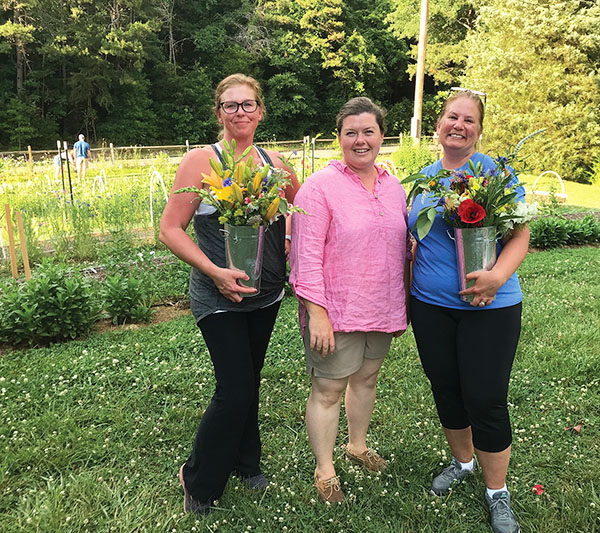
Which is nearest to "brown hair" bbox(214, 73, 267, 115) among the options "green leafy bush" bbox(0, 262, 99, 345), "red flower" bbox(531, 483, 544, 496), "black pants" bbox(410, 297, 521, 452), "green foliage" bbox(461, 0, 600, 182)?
"black pants" bbox(410, 297, 521, 452)

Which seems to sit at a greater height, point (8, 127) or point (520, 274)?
point (8, 127)

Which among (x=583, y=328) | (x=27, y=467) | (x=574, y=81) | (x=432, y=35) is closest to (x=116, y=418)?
(x=27, y=467)

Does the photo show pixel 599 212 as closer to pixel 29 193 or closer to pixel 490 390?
pixel 490 390

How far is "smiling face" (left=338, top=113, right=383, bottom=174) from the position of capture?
2355 millimetres

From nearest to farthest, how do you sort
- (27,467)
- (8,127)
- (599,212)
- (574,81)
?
(27,467) → (599,212) → (574,81) → (8,127)

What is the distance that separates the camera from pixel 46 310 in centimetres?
441

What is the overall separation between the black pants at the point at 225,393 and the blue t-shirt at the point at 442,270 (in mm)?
734

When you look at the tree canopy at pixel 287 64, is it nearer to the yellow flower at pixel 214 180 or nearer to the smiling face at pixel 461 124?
the smiling face at pixel 461 124

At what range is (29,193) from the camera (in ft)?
31.8

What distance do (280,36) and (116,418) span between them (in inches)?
1366

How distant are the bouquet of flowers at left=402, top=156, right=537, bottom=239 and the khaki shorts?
2.00ft

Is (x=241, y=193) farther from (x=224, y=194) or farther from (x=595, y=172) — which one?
(x=595, y=172)

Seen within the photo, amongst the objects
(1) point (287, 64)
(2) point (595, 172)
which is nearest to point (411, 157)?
(2) point (595, 172)

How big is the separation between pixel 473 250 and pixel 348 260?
1.81 ft
